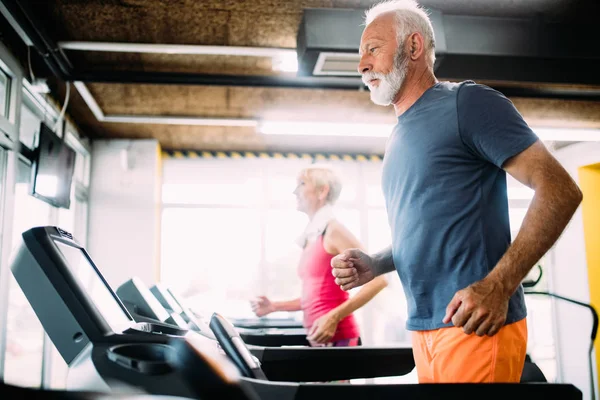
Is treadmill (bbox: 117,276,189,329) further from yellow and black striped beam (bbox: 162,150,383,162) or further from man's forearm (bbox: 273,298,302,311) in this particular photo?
yellow and black striped beam (bbox: 162,150,383,162)

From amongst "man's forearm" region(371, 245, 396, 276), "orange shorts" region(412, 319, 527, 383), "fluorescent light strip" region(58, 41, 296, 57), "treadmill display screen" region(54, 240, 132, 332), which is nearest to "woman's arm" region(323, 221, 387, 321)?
"man's forearm" region(371, 245, 396, 276)

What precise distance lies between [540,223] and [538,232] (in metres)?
0.02

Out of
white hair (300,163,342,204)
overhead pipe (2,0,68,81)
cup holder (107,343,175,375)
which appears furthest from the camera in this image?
overhead pipe (2,0,68,81)

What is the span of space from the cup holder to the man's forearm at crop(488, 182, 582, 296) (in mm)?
625

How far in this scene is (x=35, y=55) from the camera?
14.0 feet

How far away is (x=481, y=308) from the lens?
3.44 ft

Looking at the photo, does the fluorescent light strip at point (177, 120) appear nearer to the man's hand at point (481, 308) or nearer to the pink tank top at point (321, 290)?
the pink tank top at point (321, 290)

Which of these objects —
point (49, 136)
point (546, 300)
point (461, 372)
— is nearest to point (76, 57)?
point (49, 136)

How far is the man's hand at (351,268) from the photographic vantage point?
1.46 m

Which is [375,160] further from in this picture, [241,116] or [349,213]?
[241,116]

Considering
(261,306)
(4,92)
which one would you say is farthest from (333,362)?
(4,92)

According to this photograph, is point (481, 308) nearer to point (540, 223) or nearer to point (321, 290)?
point (540, 223)

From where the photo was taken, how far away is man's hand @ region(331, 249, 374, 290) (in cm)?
146

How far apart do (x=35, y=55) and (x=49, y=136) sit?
63cm
